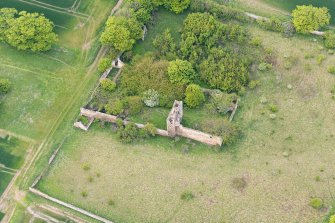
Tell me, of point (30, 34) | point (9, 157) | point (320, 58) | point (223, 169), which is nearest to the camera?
point (223, 169)

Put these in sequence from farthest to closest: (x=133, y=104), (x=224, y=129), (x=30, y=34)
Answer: (x=30, y=34)
(x=133, y=104)
(x=224, y=129)

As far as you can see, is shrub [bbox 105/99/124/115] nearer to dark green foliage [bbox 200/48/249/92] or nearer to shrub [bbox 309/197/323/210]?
dark green foliage [bbox 200/48/249/92]

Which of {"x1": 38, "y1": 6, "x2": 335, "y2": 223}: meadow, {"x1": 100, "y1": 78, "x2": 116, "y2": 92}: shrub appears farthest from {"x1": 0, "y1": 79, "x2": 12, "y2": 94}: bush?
{"x1": 100, "y1": 78, "x2": 116, "y2": 92}: shrub

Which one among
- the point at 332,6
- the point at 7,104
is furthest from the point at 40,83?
the point at 332,6

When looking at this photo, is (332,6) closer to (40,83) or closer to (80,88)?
(80,88)

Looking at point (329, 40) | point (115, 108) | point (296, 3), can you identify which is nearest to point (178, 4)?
point (296, 3)

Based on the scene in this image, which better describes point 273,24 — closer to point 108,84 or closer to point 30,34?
point 108,84
